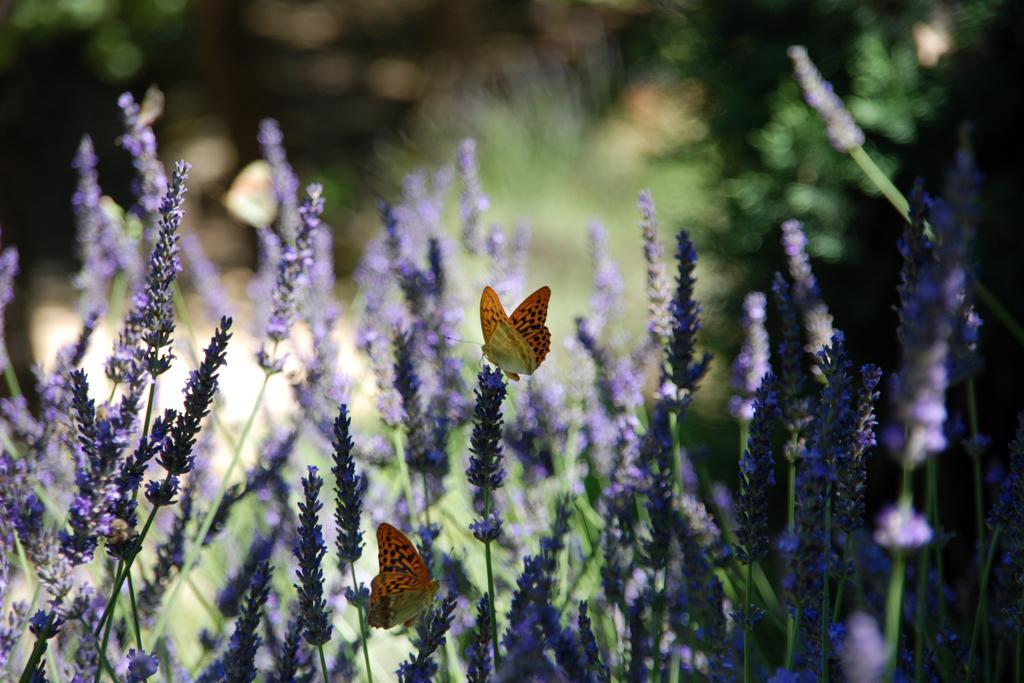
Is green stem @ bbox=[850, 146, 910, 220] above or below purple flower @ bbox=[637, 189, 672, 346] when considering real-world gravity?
above

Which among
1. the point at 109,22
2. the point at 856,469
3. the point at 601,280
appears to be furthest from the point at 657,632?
the point at 109,22

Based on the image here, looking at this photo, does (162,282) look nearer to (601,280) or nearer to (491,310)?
(491,310)

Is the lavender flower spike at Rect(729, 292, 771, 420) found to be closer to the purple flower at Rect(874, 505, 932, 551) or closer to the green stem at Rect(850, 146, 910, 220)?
the green stem at Rect(850, 146, 910, 220)

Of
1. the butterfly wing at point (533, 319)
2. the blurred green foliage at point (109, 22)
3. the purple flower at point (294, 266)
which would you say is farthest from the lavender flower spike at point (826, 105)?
the blurred green foliage at point (109, 22)

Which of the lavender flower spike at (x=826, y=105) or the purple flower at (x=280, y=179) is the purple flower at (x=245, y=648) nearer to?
the purple flower at (x=280, y=179)

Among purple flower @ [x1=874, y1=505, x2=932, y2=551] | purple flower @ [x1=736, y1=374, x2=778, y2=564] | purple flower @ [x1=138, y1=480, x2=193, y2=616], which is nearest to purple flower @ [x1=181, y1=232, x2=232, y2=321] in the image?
purple flower @ [x1=138, y1=480, x2=193, y2=616]

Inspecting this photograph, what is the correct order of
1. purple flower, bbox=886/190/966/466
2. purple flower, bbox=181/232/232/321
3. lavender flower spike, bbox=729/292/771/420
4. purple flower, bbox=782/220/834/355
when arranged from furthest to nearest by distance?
purple flower, bbox=181/232/232/321
lavender flower spike, bbox=729/292/771/420
purple flower, bbox=782/220/834/355
purple flower, bbox=886/190/966/466

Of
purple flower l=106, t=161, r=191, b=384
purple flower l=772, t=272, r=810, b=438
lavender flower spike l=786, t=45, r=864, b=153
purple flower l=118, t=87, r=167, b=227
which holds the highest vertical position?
lavender flower spike l=786, t=45, r=864, b=153
